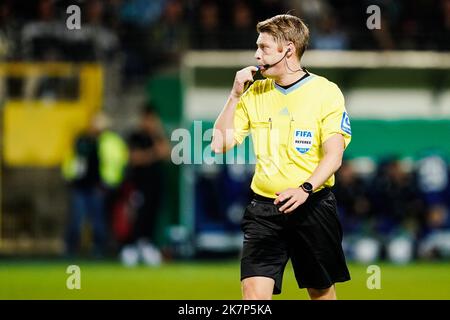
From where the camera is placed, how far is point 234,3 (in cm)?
2059

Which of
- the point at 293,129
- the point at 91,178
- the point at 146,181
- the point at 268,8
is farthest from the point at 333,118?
the point at 268,8

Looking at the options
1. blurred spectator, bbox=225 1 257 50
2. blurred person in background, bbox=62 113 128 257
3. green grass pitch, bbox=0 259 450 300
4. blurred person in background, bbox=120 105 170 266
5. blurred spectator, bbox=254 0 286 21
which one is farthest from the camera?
blurred spectator, bbox=254 0 286 21

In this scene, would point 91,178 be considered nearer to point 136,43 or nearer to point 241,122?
point 136,43

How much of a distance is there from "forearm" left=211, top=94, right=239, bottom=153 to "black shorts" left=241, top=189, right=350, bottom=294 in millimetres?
441

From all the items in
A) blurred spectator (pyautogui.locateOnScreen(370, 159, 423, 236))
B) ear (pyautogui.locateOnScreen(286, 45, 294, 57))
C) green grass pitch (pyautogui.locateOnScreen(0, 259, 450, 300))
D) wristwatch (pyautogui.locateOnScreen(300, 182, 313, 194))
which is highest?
ear (pyautogui.locateOnScreen(286, 45, 294, 57))

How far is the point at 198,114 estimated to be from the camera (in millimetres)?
19016

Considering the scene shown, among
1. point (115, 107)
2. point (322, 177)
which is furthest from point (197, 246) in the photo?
point (322, 177)

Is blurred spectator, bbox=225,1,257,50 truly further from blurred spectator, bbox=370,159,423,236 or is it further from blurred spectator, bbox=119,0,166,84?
blurred spectator, bbox=370,159,423,236

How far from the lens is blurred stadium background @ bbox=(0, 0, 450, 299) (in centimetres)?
1838

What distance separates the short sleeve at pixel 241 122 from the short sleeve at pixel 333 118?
623 mm

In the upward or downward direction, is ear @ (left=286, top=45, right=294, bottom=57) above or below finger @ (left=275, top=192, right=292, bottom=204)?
above

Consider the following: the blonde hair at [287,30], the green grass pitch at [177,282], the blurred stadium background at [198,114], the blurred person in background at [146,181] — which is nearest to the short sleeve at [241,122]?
the blonde hair at [287,30]

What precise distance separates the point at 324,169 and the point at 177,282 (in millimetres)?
7153

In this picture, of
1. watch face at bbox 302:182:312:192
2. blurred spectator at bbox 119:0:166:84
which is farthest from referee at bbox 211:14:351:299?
blurred spectator at bbox 119:0:166:84
